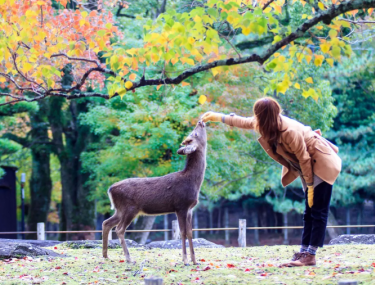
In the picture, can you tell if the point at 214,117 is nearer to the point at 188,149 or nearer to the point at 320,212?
the point at 188,149

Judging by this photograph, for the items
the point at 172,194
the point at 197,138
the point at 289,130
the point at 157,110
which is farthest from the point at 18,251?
the point at 157,110

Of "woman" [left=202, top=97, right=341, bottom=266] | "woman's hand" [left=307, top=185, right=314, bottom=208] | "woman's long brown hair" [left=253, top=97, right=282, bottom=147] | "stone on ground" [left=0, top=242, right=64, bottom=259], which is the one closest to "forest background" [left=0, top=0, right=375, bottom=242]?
"stone on ground" [left=0, top=242, right=64, bottom=259]

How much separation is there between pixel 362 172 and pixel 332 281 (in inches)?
786

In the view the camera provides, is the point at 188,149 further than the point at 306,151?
Yes

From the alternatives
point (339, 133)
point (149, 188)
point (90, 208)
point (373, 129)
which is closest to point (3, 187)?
point (90, 208)

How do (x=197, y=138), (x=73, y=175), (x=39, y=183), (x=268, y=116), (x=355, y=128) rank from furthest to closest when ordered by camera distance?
(x=355, y=128) → (x=39, y=183) → (x=73, y=175) → (x=197, y=138) → (x=268, y=116)

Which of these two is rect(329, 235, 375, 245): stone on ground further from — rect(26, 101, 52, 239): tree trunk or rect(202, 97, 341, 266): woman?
rect(26, 101, 52, 239): tree trunk

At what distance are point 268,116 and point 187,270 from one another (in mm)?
2195

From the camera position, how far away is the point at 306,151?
18.2 feet

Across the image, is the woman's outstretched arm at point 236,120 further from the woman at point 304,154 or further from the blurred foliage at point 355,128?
the blurred foliage at point 355,128

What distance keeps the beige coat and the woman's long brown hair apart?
0.10 meters

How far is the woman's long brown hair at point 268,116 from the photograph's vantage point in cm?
536

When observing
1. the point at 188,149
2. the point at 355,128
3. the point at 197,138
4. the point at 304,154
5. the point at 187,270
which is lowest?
the point at 187,270

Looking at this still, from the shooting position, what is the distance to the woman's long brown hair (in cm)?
536
